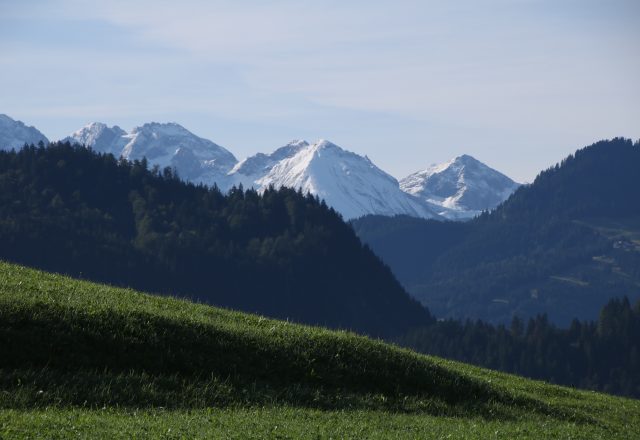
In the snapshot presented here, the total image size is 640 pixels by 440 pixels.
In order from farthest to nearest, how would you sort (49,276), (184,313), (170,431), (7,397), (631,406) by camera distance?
1. (631,406)
2. (49,276)
3. (184,313)
4. (7,397)
5. (170,431)

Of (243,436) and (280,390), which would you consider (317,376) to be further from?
(243,436)

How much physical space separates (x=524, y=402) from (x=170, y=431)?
1701 cm

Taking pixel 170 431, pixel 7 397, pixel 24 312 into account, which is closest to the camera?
pixel 170 431

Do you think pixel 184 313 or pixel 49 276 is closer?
pixel 184 313

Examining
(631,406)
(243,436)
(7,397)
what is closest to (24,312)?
(7,397)

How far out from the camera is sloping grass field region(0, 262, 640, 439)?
2402 centimetres

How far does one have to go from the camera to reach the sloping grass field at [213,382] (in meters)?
24.0

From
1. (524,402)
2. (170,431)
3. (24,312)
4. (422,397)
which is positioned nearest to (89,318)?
(24,312)

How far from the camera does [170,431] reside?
22125 mm

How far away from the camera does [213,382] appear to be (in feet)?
93.7

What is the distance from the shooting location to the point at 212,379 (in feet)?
94.5

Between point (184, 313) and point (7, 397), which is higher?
point (184, 313)

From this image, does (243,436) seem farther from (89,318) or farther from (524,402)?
(524,402)

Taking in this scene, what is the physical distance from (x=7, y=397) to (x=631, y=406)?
92.5 ft
